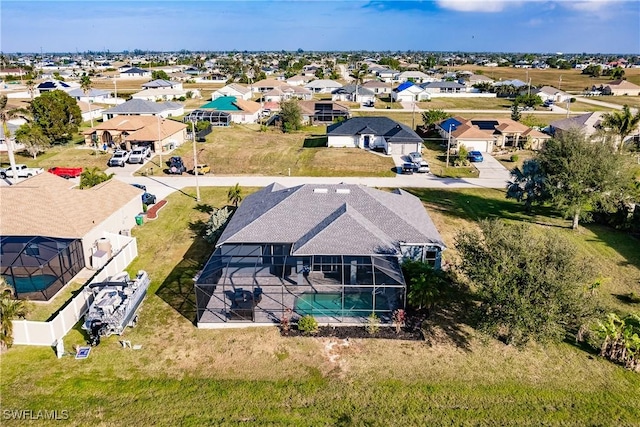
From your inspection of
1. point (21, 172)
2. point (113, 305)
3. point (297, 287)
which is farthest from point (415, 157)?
point (21, 172)

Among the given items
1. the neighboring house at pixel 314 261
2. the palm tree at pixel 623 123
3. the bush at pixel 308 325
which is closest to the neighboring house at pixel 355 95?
the palm tree at pixel 623 123

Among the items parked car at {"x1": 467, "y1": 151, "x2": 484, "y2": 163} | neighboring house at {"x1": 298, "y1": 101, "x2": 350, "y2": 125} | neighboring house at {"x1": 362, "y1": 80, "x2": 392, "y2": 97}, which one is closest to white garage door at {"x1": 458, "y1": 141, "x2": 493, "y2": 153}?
parked car at {"x1": 467, "y1": 151, "x2": 484, "y2": 163}

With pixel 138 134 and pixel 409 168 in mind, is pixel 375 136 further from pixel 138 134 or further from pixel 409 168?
pixel 138 134

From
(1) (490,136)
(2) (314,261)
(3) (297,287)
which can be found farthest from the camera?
(1) (490,136)

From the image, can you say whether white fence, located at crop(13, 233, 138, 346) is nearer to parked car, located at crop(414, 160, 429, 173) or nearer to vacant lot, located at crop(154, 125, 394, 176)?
vacant lot, located at crop(154, 125, 394, 176)

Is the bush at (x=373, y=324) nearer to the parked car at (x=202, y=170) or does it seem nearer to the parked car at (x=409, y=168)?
the parked car at (x=409, y=168)

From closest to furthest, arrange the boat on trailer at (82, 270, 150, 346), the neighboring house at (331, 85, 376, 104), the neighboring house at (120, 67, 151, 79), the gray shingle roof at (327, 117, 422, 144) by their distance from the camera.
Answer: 1. the boat on trailer at (82, 270, 150, 346)
2. the gray shingle roof at (327, 117, 422, 144)
3. the neighboring house at (331, 85, 376, 104)
4. the neighboring house at (120, 67, 151, 79)
